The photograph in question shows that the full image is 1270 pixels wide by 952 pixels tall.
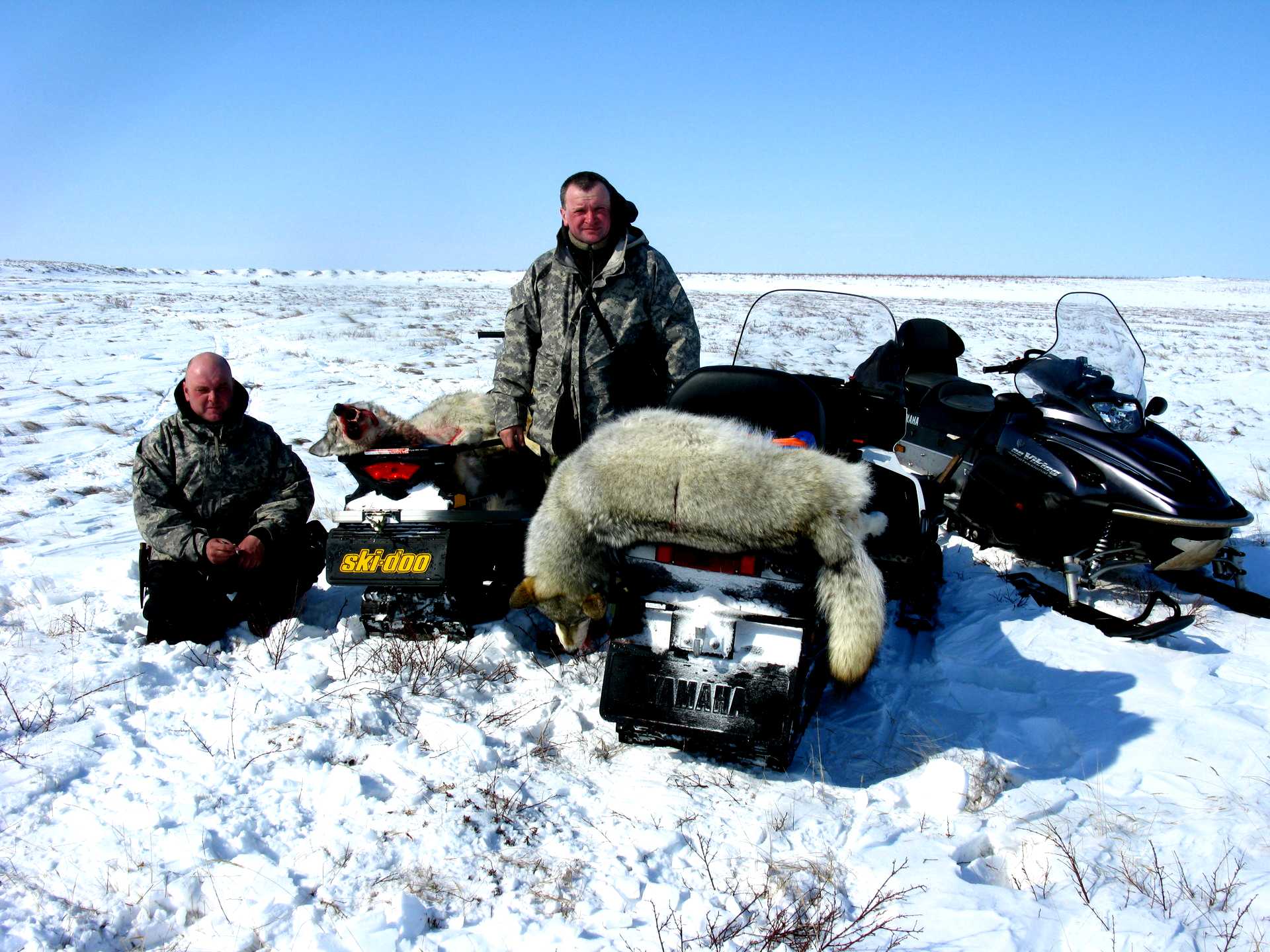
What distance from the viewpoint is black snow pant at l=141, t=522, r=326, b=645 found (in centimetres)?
370

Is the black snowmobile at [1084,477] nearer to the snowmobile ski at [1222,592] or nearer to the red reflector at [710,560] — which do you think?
the snowmobile ski at [1222,592]

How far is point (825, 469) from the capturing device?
8.55 feet

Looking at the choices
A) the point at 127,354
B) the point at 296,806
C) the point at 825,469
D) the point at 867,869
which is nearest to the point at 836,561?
the point at 825,469

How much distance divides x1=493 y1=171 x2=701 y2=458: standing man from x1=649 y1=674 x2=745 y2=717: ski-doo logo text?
1.85 m

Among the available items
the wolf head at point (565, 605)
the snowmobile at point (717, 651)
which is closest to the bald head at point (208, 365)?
the wolf head at point (565, 605)

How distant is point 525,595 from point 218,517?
1.94m

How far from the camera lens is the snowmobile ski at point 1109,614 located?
394cm

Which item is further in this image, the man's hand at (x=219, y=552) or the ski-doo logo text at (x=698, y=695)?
the man's hand at (x=219, y=552)

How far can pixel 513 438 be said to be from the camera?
434 cm

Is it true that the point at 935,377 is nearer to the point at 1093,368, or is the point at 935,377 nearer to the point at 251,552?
the point at 1093,368

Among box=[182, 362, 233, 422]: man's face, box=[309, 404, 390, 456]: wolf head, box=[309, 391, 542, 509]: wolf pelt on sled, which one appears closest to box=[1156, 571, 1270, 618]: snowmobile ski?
box=[309, 391, 542, 509]: wolf pelt on sled

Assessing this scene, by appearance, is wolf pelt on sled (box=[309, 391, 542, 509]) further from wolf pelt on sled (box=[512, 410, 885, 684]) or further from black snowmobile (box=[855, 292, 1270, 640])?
black snowmobile (box=[855, 292, 1270, 640])

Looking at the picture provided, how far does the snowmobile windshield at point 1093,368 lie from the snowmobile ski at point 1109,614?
0.96 metres

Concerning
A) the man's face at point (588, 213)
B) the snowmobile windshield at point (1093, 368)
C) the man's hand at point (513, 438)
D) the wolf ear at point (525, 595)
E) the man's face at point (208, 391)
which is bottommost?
the wolf ear at point (525, 595)
